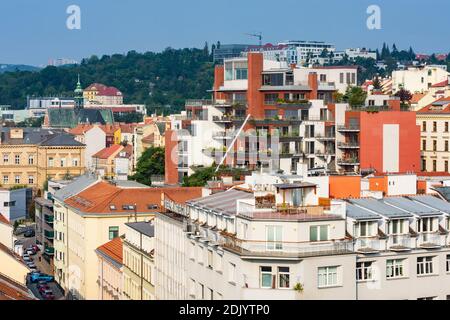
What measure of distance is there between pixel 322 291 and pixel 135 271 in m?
14.3

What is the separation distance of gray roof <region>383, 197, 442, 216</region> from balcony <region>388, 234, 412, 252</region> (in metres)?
0.98

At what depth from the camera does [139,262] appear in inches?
1344

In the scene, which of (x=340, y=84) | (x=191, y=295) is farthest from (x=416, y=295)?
(x=340, y=84)

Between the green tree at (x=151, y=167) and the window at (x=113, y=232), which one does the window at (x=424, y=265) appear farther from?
the green tree at (x=151, y=167)

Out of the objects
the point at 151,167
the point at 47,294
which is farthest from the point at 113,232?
the point at 151,167

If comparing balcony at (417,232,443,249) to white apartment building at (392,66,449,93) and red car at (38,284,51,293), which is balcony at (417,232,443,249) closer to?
red car at (38,284,51,293)

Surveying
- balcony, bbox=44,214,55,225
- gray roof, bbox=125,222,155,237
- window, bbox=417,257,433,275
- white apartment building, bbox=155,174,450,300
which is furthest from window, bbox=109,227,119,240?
window, bbox=417,257,433,275

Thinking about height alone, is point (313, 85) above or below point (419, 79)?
below

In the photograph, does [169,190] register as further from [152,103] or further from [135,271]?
[152,103]

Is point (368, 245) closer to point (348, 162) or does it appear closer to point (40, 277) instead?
point (40, 277)

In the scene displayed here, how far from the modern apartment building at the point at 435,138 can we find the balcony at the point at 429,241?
33.1 meters

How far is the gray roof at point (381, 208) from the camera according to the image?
76.8ft

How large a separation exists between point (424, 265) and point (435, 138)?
115 ft

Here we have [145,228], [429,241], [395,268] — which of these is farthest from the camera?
[145,228]
